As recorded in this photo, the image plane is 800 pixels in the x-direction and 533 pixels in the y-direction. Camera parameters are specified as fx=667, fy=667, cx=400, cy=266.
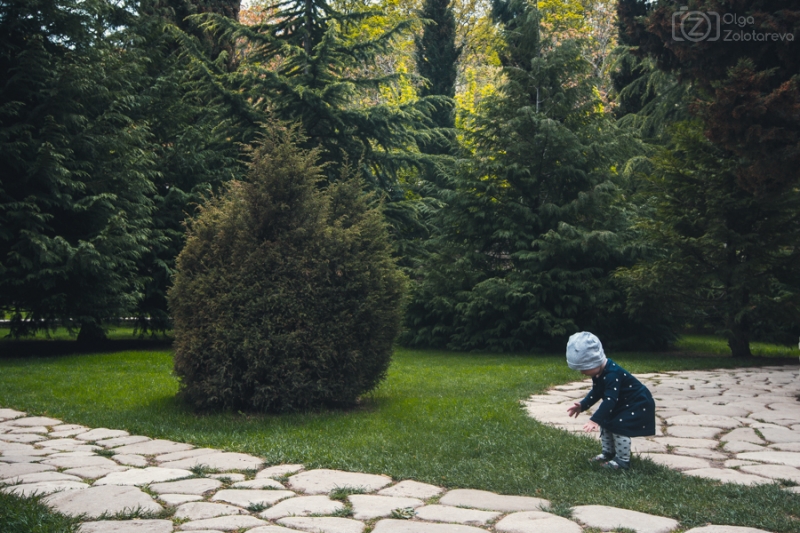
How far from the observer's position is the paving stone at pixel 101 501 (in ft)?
12.3

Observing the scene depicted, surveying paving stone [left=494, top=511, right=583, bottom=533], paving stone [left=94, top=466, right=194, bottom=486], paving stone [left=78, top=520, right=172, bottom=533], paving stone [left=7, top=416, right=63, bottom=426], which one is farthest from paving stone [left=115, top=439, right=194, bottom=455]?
paving stone [left=494, top=511, right=583, bottom=533]

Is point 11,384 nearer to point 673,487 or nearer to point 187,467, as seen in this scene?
point 187,467

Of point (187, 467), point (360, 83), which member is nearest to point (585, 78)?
point (360, 83)

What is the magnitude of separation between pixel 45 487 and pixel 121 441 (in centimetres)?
146

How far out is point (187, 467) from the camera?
15.6 feet

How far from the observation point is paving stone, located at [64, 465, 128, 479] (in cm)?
456

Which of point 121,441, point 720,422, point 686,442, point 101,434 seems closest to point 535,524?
point 686,442

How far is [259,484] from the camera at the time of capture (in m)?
Answer: 4.35

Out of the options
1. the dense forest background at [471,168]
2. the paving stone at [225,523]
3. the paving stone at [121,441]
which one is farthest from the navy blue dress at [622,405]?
the dense forest background at [471,168]

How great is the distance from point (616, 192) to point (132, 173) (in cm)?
1004

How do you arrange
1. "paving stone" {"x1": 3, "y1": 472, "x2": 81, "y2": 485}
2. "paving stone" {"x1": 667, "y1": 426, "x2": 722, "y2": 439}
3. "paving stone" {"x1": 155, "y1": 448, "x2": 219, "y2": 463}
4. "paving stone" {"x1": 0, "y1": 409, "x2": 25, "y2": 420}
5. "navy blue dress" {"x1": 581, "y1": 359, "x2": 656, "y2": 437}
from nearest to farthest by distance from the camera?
"paving stone" {"x1": 3, "y1": 472, "x2": 81, "y2": 485}, "navy blue dress" {"x1": 581, "y1": 359, "x2": 656, "y2": 437}, "paving stone" {"x1": 155, "y1": 448, "x2": 219, "y2": 463}, "paving stone" {"x1": 667, "y1": 426, "x2": 722, "y2": 439}, "paving stone" {"x1": 0, "y1": 409, "x2": 25, "y2": 420}

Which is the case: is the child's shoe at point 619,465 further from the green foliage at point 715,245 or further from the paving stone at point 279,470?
the green foliage at point 715,245

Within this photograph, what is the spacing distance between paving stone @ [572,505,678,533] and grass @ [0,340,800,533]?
0.35 feet

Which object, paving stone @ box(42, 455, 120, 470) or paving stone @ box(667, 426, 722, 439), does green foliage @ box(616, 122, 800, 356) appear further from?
paving stone @ box(42, 455, 120, 470)
